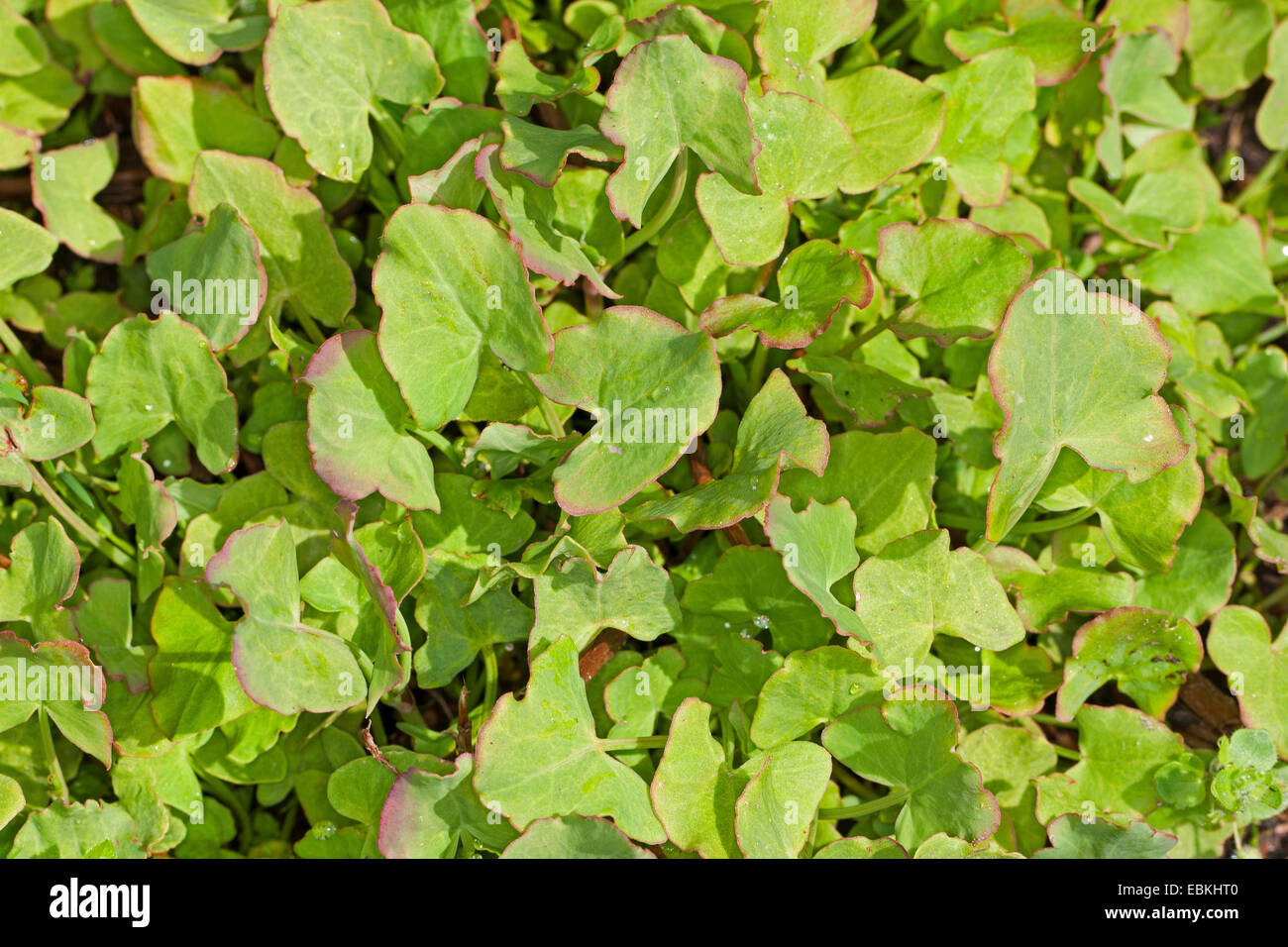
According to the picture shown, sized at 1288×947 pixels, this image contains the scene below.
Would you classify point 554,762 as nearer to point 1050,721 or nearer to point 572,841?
point 572,841

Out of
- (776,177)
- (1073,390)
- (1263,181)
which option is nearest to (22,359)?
(776,177)

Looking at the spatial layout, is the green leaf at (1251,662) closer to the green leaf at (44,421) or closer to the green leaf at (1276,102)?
the green leaf at (1276,102)

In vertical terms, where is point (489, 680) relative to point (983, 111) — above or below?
below

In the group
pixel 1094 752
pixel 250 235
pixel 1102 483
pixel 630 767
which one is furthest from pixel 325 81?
pixel 1094 752

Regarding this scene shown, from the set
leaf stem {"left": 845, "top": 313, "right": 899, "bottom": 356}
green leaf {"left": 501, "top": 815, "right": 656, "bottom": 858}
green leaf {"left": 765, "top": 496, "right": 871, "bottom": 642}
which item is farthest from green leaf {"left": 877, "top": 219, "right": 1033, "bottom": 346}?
green leaf {"left": 501, "top": 815, "right": 656, "bottom": 858}

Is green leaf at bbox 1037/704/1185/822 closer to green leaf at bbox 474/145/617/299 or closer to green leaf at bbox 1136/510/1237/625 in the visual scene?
green leaf at bbox 1136/510/1237/625
